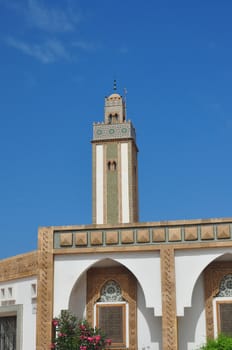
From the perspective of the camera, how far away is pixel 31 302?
19.3m

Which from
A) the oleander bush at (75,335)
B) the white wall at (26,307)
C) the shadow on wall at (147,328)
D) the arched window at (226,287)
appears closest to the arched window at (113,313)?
the shadow on wall at (147,328)

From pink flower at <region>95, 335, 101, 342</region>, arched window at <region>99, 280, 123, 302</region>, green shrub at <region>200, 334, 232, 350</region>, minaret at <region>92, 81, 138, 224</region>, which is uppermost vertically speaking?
minaret at <region>92, 81, 138, 224</region>

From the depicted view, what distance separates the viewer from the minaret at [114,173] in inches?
1094

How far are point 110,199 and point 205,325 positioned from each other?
10.9 metres

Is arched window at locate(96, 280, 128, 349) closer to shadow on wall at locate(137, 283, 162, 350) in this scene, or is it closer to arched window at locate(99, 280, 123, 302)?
arched window at locate(99, 280, 123, 302)

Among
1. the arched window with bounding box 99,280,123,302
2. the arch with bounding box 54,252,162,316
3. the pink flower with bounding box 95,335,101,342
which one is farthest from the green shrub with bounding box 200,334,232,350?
the arched window with bounding box 99,280,123,302

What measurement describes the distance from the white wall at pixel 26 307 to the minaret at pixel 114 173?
804cm

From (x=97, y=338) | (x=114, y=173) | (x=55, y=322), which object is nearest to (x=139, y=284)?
(x=97, y=338)

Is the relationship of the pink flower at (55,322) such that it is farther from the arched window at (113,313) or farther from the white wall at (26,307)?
the arched window at (113,313)

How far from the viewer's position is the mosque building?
17.6 meters

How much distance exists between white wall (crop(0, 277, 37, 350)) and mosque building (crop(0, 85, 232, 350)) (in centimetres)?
3

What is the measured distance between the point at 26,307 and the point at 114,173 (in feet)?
33.7

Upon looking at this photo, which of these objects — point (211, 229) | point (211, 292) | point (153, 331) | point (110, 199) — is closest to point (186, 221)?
point (211, 229)

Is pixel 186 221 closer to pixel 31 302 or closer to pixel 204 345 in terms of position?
pixel 204 345
